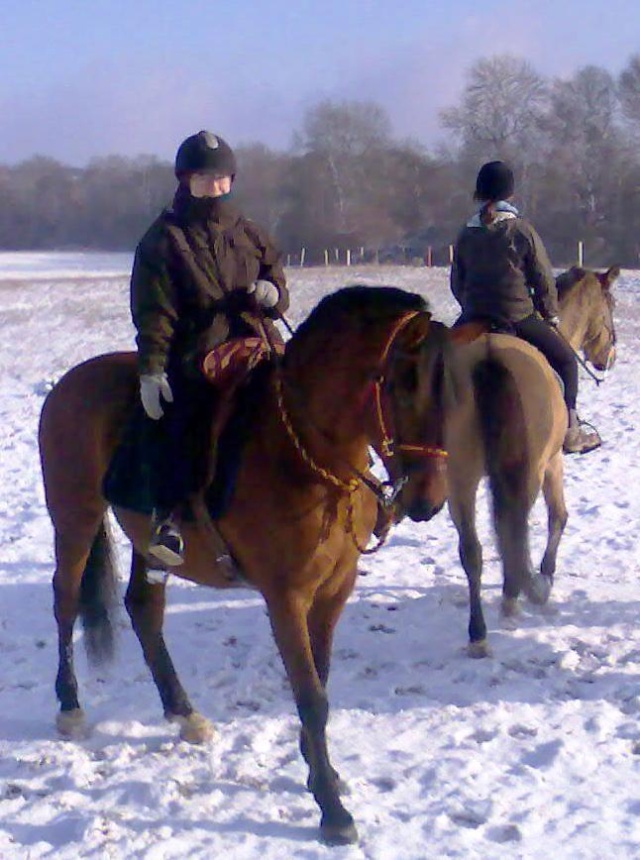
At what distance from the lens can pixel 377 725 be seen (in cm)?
512

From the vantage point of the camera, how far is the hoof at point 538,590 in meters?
6.36

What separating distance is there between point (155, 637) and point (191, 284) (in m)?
1.95

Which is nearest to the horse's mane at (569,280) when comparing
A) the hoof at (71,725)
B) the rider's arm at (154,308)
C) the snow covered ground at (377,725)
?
the snow covered ground at (377,725)

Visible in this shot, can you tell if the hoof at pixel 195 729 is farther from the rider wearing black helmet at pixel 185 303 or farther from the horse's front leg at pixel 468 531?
the horse's front leg at pixel 468 531

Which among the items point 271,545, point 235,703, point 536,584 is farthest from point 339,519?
point 536,584

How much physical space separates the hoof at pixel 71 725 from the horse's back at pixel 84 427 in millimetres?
1032

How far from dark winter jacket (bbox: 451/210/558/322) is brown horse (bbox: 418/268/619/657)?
363mm

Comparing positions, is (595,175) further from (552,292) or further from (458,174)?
(552,292)

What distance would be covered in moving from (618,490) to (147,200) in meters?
81.2

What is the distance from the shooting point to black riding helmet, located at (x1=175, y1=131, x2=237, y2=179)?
4.42 metres

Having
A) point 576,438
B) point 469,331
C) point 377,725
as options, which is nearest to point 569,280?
point 576,438

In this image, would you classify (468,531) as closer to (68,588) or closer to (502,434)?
(502,434)

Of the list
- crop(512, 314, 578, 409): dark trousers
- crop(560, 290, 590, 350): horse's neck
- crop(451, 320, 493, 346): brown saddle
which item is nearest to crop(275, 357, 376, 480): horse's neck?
crop(451, 320, 493, 346): brown saddle

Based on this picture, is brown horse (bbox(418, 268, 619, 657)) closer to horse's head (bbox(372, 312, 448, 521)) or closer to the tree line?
horse's head (bbox(372, 312, 448, 521))
